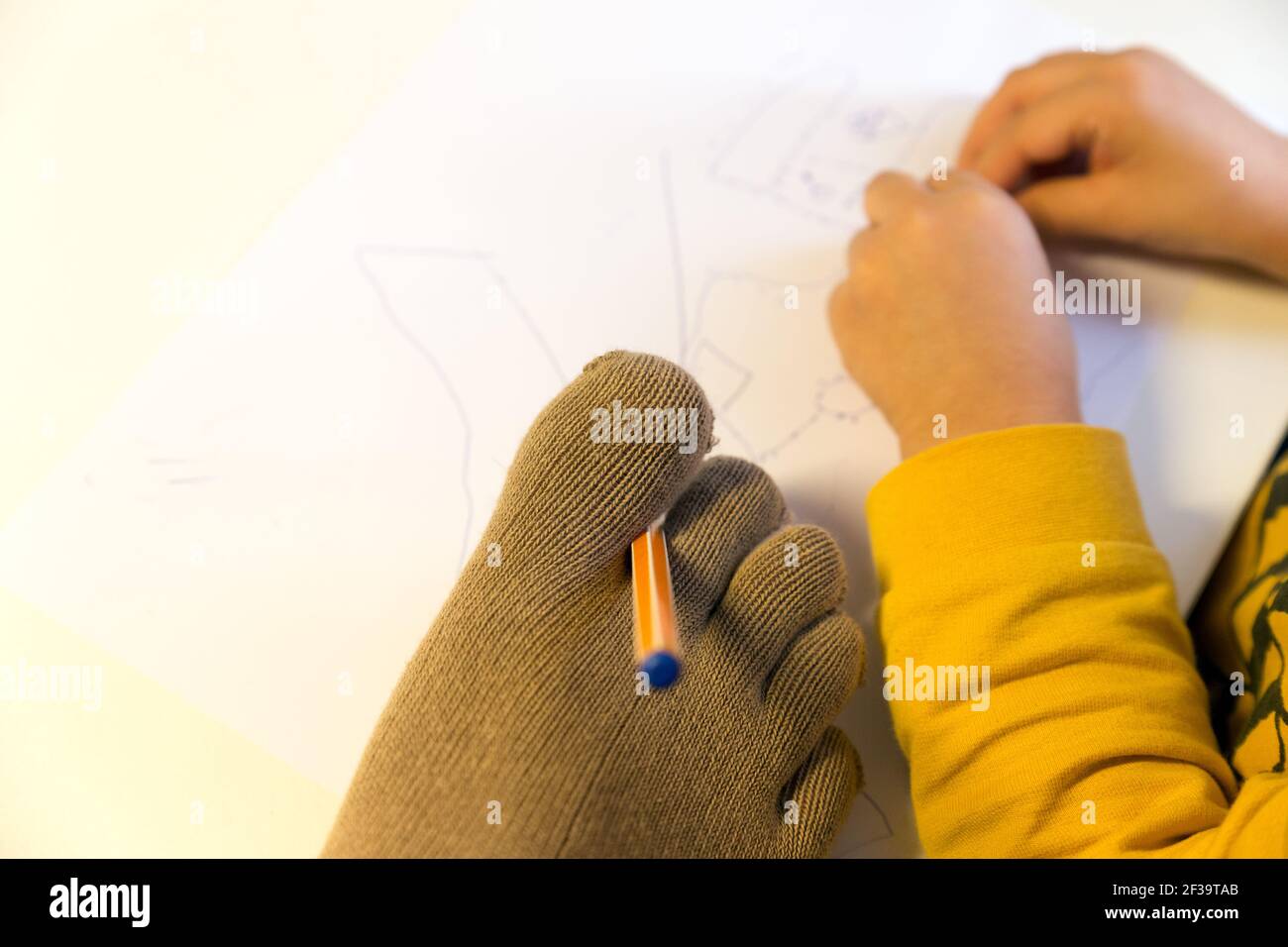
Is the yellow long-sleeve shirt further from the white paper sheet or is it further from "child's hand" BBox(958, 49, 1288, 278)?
"child's hand" BBox(958, 49, 1288, 278)

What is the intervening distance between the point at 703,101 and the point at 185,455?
358mm

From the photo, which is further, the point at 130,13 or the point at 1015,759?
the point at 130,13

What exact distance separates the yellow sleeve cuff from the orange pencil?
0.39ft

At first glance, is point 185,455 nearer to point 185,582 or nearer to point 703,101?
point 185,582

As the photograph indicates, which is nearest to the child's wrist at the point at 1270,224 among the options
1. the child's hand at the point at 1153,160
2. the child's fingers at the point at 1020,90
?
the child's hand at the point at 1153,160

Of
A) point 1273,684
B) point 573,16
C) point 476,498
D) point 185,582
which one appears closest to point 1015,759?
point 1273,684

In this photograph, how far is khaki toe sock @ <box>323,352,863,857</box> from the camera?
354 mm

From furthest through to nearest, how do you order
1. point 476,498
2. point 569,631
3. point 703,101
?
point 703,101
point 476,498
point 569,631

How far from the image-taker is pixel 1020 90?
574mm

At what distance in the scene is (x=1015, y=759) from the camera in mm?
403

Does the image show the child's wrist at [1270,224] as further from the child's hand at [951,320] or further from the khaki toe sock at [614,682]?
the khaki toe sock at [614,682]

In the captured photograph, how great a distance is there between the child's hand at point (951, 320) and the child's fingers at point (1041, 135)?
36 mm

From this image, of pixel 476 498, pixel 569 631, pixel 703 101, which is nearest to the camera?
pixel 569 631

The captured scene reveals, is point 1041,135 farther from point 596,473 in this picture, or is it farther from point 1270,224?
point 596,473
